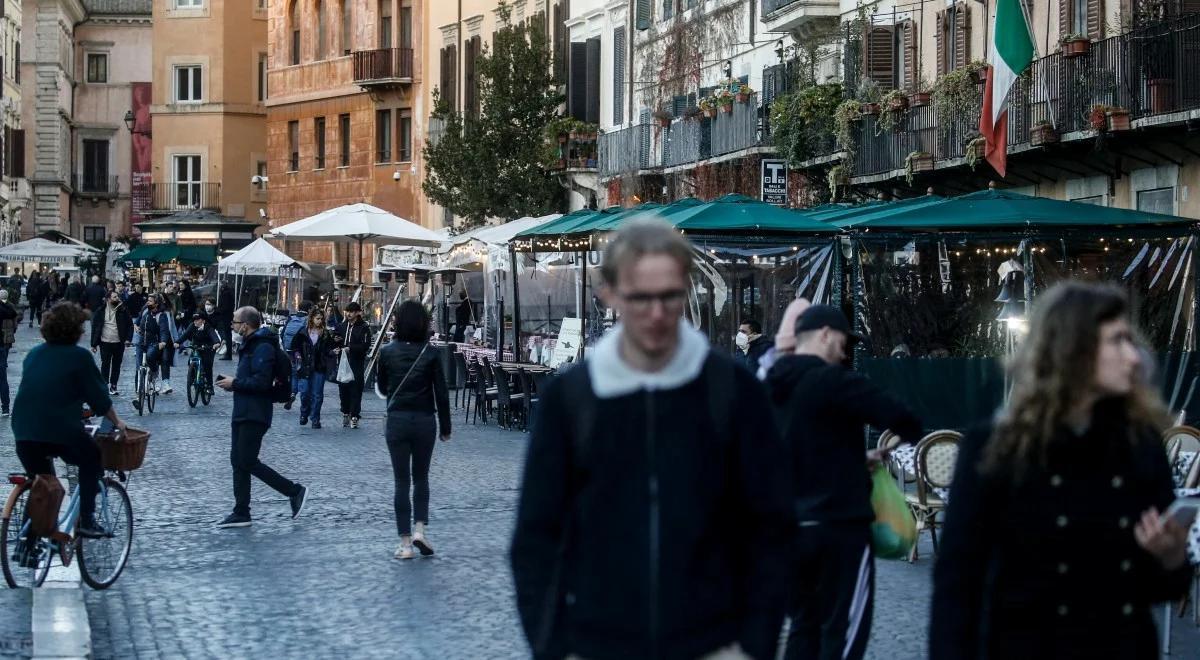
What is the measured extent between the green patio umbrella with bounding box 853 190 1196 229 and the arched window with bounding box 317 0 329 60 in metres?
45.9

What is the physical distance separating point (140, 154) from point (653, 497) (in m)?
82.6

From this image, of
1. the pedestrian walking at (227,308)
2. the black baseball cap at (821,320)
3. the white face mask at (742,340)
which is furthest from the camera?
the pedestrian walking at (227,308)

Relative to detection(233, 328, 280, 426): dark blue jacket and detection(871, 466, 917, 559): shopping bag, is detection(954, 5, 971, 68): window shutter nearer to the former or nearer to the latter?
detection(233, 328, 280, 426): dark blue jacket

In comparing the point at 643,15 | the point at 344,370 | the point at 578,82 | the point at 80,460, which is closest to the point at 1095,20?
the point at 344,370

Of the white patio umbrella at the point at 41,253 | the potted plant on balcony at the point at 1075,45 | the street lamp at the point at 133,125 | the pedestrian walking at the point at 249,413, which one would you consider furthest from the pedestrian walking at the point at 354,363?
the street lamp at the point at 133,125

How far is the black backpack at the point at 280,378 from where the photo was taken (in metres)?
14.0

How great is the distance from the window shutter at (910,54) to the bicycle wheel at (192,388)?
11823mm

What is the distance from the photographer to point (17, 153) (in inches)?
2968

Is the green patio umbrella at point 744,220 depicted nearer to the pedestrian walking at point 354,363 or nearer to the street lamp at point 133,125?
the pedestrian walking at point 354,363

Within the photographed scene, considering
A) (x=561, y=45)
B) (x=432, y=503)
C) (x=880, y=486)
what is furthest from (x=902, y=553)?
(x=561, y=45)

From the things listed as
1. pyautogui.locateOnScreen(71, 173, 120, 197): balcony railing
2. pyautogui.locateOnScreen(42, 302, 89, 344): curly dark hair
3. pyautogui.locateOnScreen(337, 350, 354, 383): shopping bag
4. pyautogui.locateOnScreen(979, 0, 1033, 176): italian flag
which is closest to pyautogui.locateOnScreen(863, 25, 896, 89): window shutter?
pyautogui.locateOnScreen(979, 0, 1033, 176): italian flag

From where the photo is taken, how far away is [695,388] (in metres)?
4.50

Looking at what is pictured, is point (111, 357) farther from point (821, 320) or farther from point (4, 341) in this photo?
point (821, 320)

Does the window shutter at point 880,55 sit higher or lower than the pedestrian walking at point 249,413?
higher
